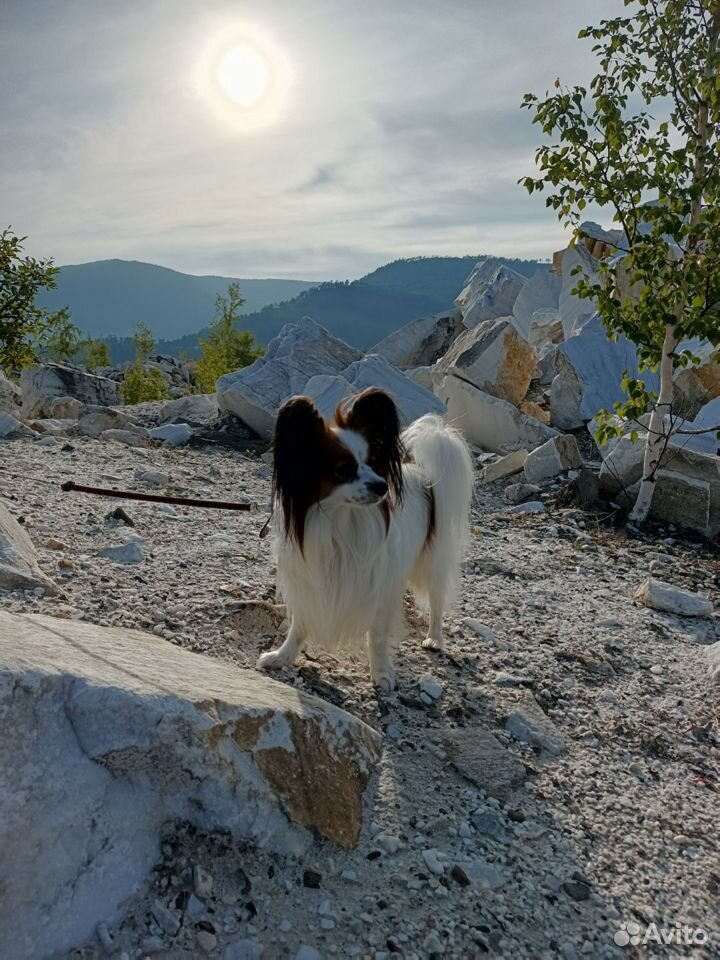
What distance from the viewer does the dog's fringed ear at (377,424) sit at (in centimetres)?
330

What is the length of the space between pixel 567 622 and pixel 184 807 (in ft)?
10.6

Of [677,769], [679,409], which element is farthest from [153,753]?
[679,409]

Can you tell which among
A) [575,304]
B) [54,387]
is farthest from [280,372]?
[575,304]

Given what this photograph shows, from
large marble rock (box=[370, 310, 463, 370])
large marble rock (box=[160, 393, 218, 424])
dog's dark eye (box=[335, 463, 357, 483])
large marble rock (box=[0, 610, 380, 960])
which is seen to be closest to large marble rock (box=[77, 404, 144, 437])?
large marble rock (box=[160, 393, 218, 424])

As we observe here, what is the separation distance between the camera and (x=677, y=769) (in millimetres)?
3166

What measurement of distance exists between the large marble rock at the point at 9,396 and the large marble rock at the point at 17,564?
9570mm

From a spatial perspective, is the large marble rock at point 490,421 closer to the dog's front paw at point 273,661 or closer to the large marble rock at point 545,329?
the large marble rock at point 545,329

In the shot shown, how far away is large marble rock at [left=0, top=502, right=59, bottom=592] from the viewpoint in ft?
11.6

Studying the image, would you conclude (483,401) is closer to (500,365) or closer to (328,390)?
(500,365)

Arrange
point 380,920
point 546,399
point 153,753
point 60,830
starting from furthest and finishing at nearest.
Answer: point 546,399 < point 380,920 < point 153,753 < point 60,830

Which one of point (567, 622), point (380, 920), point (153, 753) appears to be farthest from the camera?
point (567, 622)

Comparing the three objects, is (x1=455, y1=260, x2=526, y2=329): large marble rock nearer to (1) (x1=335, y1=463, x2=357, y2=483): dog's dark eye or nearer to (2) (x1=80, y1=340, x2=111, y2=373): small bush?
(1) (x1=335, y1=463, x2=357, y2=483): dog's dark eye

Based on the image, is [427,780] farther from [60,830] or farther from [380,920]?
[60,830]

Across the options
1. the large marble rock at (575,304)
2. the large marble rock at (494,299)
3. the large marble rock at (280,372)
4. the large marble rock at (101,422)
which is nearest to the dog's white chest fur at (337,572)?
the large marble rock at (280,372)
